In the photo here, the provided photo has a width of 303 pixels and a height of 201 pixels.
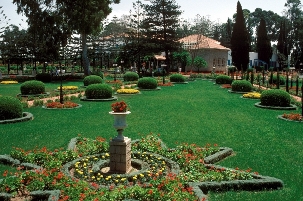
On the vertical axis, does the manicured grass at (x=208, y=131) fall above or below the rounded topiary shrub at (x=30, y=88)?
below

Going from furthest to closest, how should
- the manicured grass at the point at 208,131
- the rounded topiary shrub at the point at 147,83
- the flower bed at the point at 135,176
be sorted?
the rounded topiary shrub at the point at 147,83 → the manicured grass at the point at 208,131 → the flower bed at the point at 135,176

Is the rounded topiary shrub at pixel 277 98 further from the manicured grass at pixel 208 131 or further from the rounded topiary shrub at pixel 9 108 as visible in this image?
the rounded topiary shrub at pixel 9 108

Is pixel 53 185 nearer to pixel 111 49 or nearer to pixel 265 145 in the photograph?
pixel 265 145

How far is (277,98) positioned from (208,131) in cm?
743

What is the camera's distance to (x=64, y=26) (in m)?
37.7

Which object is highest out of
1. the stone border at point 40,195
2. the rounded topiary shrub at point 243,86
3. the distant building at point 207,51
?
the distant building at point 207,51

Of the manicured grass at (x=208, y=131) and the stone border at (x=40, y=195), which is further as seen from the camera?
the manicured grass at (x=208, y=131)

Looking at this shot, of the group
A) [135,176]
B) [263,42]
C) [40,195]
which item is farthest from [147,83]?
[263,42]

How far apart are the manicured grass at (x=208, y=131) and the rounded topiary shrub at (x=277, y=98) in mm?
850

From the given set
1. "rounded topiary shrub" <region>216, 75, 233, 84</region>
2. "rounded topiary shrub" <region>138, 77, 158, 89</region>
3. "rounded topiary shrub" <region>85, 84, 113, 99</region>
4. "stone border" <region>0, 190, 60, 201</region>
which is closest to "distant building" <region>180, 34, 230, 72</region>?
"rounded topiary shrub" <region>216, 75, 233, 84</region>

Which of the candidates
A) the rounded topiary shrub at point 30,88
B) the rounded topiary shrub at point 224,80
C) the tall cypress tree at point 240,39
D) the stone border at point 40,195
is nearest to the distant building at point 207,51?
Answer: the tall cypress tree at point 240,39

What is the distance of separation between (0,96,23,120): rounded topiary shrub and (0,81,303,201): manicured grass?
0.86 metres

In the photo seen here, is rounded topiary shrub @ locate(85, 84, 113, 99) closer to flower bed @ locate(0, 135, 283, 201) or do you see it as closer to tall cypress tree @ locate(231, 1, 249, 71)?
flower bed @ locate(0, 135, 283, 201)

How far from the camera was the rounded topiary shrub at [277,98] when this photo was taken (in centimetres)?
1686
